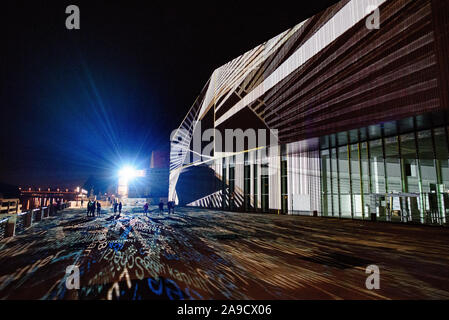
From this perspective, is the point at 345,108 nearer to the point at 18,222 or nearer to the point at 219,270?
the point at 219,270

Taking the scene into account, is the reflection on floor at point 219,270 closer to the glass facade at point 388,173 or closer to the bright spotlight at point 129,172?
the glass facade at point 388,173

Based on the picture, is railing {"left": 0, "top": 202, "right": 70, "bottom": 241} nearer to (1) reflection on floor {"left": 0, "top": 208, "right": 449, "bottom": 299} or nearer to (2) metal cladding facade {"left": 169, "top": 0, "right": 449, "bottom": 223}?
(1) reflection on floor {"left": 0, "top": 208, "right": 449, "bottom": 299}

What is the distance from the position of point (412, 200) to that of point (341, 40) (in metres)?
11.8

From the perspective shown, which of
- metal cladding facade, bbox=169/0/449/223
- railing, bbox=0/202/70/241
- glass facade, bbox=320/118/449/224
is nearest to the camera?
railing, bbox=0/202/70/241

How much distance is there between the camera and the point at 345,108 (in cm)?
1520

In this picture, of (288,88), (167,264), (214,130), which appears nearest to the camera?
(167,264)

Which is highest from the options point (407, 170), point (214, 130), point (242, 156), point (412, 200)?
point (214, 130)

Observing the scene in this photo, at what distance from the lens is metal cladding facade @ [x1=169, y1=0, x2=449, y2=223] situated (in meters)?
12.5

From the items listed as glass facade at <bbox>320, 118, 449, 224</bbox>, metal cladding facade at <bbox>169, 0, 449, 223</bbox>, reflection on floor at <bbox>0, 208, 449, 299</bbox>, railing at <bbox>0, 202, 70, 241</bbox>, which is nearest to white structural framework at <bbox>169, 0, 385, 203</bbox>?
metal cladding facade at <bbox>169, 0, 449, 223</bbox>

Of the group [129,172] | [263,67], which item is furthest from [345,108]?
[129,172]
